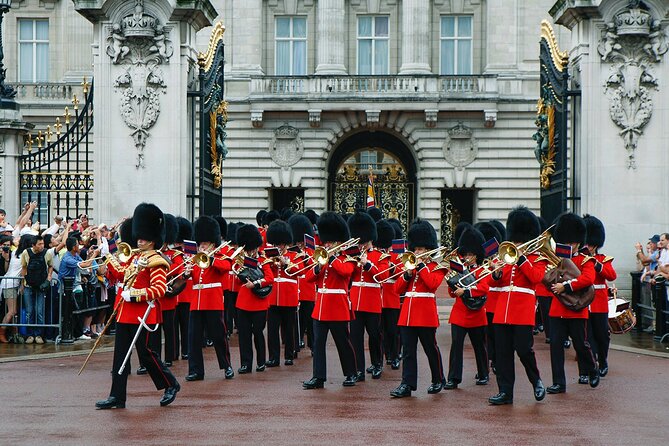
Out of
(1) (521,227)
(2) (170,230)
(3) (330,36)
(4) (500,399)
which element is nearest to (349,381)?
(4) (500,399)

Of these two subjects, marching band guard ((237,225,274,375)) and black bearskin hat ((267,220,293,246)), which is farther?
black bearskin hat ((267,220,293,246))

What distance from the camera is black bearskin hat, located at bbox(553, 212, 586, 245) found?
10633 mm

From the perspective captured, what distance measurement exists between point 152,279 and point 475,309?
9.41 feet

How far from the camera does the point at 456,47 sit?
33.9 metres

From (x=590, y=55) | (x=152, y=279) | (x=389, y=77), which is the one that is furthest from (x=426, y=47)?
(x=152, y=279)

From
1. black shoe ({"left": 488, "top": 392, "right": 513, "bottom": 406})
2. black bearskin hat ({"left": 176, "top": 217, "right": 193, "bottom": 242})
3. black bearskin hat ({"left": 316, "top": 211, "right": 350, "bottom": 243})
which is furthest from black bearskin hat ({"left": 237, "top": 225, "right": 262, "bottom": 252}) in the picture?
black shoe ({"left": 488, "top": 392, "right": 513, "bottom": 406})

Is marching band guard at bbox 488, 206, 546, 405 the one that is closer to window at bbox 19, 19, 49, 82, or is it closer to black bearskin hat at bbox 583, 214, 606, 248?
black bearskin hat at bbox 583, 214, 606, 248

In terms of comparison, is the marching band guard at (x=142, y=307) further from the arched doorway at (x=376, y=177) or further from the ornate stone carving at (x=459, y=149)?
the ornate stone carving at (x=459, y=149)

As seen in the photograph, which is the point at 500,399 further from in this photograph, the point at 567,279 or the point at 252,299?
the point at 252,299

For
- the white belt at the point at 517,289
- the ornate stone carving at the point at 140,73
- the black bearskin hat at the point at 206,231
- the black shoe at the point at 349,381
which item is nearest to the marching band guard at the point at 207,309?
the black bearskin hat at the point at 206,231

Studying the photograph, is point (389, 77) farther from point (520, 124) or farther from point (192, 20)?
point (192, 20)

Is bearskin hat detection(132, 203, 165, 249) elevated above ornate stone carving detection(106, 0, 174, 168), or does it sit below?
below

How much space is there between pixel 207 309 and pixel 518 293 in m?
3.02

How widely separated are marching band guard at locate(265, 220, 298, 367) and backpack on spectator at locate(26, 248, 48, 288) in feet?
9.81
